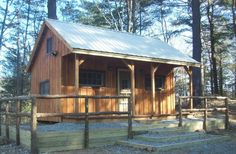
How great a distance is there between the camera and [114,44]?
17.0 m

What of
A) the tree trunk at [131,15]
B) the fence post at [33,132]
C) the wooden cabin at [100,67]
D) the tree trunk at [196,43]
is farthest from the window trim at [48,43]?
the tree trunk at [131,15]

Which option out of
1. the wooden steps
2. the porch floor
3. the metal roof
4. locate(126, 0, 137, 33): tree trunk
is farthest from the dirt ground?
locate(126, 0, 137, 33): tree trunk

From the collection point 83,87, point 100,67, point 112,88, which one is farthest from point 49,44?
point 112,88

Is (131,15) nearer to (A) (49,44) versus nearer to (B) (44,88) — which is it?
(A) (49,44)

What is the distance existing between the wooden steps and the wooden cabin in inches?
107

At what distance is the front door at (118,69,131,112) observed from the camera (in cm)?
1750

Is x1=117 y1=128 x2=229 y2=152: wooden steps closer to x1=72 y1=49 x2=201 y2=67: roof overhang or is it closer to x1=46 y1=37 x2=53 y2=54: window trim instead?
x1=72 y1=49 x2=201 y2=67: roof overhang

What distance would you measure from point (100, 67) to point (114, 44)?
126cm

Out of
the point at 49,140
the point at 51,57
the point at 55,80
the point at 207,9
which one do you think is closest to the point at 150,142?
the point at 49,140

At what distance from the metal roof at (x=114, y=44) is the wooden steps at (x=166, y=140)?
3741 millimetres

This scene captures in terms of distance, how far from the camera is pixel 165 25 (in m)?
43.7

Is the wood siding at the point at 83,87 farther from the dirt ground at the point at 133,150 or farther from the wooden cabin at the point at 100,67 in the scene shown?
the dirt ground at the point at 133,150

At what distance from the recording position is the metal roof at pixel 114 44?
15203 millimetres

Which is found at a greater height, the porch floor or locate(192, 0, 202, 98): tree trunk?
locate(192, 0, 202, 98): tree trunk
